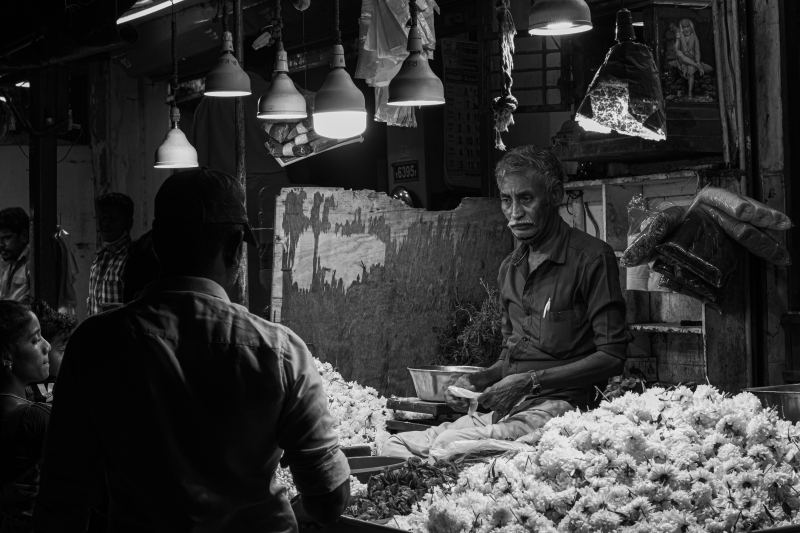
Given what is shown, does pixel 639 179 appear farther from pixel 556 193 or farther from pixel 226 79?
pixel 226 79

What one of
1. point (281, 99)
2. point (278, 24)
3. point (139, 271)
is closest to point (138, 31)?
Result: point (278, 24)

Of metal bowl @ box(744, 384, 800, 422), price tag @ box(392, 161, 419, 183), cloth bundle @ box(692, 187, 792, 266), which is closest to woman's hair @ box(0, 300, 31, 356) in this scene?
metal bowl @ box(744, 384, 800, 422)

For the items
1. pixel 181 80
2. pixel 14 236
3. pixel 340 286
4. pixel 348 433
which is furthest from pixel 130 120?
pixel 348 433

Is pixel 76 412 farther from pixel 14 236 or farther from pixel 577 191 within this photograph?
pixel 14 236

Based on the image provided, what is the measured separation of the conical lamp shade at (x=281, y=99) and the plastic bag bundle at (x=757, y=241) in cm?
269

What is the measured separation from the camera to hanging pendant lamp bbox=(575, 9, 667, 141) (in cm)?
536

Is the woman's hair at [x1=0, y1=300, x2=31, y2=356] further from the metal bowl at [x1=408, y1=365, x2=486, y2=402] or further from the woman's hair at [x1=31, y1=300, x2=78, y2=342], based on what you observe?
the metal bowl at [x1=408, y1=365, x2=486, y2=402]

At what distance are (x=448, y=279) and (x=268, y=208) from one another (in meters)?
4.08

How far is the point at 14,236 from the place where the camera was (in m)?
11.0

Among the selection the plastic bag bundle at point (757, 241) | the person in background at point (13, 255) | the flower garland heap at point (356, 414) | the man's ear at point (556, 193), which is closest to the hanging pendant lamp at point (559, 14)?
the man's ear at point (556, 193)

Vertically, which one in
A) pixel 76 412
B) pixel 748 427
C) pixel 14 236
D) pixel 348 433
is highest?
pixel 14 236

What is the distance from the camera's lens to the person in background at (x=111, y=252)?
835cm

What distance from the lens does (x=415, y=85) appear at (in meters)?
5.24

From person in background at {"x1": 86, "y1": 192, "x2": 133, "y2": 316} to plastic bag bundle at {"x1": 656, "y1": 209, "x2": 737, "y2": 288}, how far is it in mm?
4879
